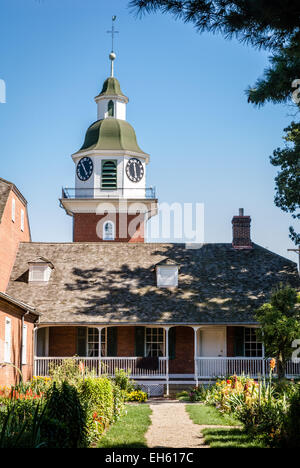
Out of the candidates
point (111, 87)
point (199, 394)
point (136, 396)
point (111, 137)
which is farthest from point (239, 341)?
point (111, 87)

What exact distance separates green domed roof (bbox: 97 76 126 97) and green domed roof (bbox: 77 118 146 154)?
174 centimetres

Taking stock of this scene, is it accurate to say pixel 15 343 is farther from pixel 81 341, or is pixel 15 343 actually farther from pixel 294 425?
pixel 294 425

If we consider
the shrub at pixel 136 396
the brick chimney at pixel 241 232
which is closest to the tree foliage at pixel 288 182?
the brick chimney at pixel 241 232

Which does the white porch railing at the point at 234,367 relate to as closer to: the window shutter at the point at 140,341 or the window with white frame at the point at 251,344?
the window with white frame at the point at 251,344

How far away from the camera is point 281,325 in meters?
21.4

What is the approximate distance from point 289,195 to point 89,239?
1160 cm

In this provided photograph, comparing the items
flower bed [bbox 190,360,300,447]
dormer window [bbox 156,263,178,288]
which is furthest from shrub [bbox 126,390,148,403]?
dormer window [bbox 156,263,178,288]

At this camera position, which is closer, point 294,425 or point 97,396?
point 294,425

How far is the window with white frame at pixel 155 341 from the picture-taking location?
92.2 feet

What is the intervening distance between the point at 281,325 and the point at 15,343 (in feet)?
30.8

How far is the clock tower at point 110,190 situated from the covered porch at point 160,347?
9399 mm

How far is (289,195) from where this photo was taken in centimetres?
3120

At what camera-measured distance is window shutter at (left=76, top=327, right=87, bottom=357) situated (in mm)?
28062
